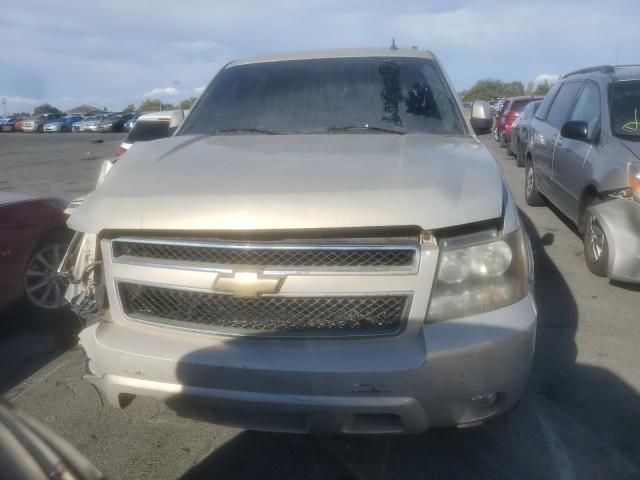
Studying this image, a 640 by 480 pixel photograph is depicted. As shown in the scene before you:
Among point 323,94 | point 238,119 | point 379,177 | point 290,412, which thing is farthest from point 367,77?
point 290,412

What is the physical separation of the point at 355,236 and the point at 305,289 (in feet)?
0.92

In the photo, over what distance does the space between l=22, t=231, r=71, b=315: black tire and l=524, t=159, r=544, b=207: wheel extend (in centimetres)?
603

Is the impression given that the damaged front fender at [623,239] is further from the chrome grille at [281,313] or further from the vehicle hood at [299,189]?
the chrome grille at [281,313]

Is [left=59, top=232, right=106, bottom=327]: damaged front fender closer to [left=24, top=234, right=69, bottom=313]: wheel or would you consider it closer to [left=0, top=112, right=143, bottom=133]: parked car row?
[left=24, top=234, right=69, bottom=313]: wheel

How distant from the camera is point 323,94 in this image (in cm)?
386

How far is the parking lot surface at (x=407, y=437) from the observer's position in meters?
2.71

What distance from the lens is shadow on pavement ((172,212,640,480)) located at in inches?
105

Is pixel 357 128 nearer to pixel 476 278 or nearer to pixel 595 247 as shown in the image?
pixel 476 278

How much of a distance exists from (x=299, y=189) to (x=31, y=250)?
10.3 ft

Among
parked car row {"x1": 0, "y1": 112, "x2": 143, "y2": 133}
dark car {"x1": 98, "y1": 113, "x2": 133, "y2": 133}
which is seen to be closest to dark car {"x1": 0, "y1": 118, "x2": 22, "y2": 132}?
parked car row {"x1": 0, "y1": 112, "x2": 143, "y2": 133}

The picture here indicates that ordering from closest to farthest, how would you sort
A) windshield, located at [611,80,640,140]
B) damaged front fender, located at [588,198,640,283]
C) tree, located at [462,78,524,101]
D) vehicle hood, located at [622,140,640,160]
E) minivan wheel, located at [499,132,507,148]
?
damaged front fender, located at [588,198,640,283] < vehicle hood, located at [622,140,640,160] < windshield, located at [611,80,640,140] < minivan wheel, located at [499,132,507,148] < tree, located at [462,78,524,101]

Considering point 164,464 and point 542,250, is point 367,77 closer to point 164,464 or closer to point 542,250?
point 164,464

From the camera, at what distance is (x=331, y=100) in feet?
12.5

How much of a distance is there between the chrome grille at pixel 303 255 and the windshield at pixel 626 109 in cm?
392
